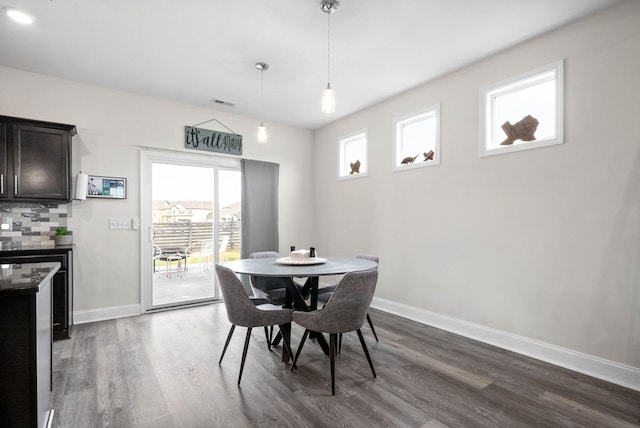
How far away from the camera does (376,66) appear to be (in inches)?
133

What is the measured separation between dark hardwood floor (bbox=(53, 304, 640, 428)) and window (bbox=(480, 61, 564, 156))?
2.03m

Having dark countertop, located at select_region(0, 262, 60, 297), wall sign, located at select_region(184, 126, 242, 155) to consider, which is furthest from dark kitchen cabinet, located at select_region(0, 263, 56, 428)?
wall sign, located at select_region(184, 126, 242, 155)

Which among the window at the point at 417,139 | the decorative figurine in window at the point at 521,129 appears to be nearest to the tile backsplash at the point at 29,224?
the window at the point at 417,139

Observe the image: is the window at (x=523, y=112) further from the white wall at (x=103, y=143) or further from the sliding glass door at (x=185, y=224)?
the white wall at (x=103, y=143)

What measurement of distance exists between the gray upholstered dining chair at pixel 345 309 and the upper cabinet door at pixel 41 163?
3157mm

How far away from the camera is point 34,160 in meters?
3.29

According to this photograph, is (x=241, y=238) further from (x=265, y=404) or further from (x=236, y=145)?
(x=265, y=404)

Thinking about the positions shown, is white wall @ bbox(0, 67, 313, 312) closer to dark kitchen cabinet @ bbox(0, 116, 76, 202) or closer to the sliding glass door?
the sliding glass door

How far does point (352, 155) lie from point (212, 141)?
222 cm

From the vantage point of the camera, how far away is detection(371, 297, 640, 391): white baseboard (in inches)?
93.7

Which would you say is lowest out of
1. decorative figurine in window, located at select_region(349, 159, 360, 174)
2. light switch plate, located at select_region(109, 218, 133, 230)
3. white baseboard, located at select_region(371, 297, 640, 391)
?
white baseboard, located at select_region(371, 297, 640, 391)

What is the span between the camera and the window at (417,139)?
3.77 meters

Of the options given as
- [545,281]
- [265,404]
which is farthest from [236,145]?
[545,281]

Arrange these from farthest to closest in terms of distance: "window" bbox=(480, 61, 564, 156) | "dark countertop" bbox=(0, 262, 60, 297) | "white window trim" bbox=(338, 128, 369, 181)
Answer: "white window trim" bbox=(338, 128, 369, 181), "window" bbox=(480, 61, 564, 156), "dark countertop" bbox=(0, 262, 60, 297)
